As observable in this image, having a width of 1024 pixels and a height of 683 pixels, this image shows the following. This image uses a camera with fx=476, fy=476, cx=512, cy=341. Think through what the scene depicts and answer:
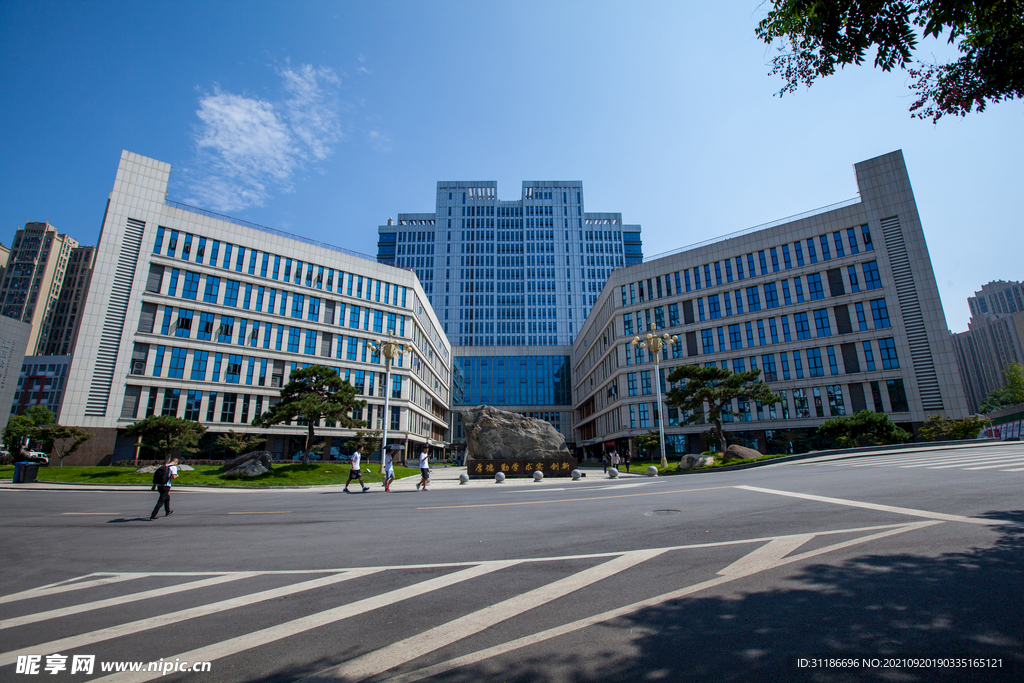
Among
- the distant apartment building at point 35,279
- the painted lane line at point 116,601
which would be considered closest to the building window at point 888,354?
the painted lane line at point 116,601

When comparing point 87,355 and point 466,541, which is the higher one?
point 87,355

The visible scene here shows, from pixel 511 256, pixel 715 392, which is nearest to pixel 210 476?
pixel 715 392

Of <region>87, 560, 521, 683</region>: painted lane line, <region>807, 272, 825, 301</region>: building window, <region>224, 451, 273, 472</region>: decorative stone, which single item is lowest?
<region>87, 560, 521, 683</region>: painted lane line

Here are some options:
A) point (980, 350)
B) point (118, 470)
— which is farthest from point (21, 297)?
point (980, 350)

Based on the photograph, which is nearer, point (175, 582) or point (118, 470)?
point (175, 582)

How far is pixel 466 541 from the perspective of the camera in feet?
26.1

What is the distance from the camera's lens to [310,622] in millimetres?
4516

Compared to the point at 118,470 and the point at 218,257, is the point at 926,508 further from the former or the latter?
the point at 218,257

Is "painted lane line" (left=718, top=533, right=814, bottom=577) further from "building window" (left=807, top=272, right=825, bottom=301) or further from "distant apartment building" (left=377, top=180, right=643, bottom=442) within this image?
"distant apartment building" (left=377, top=180, right=643, bottom=442)

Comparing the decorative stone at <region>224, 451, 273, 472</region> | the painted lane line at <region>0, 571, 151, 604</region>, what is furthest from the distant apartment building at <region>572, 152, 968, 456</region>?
the painted lane line at <region>0, 571, 151, 604</region>

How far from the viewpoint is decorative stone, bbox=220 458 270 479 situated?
86.5 feet

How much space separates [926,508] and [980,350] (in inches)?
8450

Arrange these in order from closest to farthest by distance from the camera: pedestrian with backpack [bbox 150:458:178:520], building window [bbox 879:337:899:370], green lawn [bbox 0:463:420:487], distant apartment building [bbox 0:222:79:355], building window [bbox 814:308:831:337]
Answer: pedestrian with backpack [bbox 150:458:178:520] → green lawn [bbox 0:463:420:487] → building window [bbox 879:337:899:370] → building window [bbox 814:308:831:337] → distant apartment building [bbox 0:222:79:355]

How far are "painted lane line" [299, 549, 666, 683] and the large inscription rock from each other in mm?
23889
